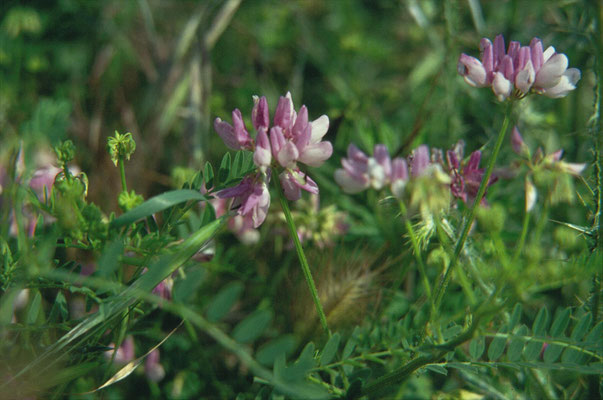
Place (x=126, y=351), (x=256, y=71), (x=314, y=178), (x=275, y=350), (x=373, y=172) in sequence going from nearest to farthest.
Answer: (x=275, y=350) → (x=373, y=172) → (x=126, y=351) → (x=314, y=178) → (x=256, y=71)

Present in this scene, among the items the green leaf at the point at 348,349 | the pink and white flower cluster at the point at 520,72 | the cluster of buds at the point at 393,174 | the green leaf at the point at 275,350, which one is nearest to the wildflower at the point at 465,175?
the cluster of buds at the point at 393,174

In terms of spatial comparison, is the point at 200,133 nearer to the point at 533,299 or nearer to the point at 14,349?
Result: the point at 14,349

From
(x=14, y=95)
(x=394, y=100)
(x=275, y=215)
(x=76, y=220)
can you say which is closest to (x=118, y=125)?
(x=14, y=95)

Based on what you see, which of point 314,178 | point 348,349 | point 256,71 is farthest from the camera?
point 256,71

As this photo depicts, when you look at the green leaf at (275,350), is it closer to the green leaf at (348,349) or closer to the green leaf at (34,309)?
the green leaf at (348,349)

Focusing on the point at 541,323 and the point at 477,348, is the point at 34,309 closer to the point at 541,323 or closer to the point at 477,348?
the point at 477,348

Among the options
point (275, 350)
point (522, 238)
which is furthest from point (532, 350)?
point (275, 350)
